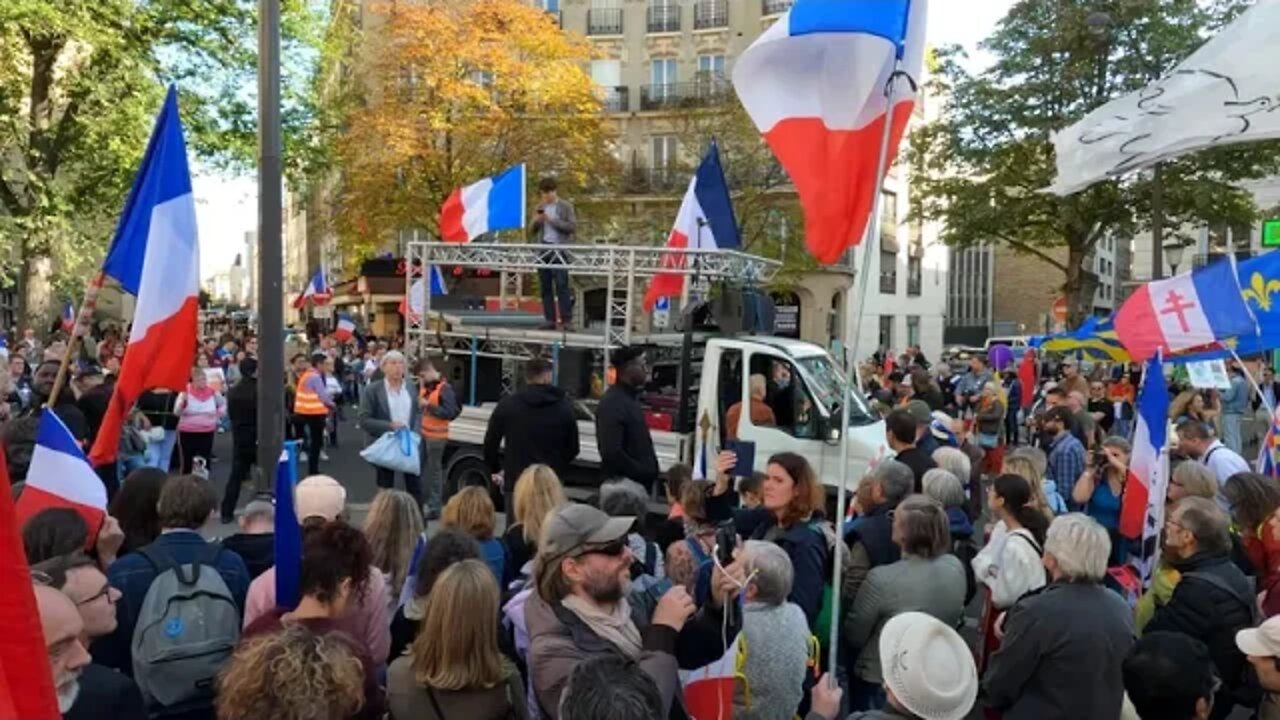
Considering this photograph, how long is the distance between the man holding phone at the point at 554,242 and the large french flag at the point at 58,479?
7.32 m

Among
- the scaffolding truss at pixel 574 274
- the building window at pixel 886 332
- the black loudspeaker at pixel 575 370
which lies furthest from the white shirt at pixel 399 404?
the building window at pixel 886 332

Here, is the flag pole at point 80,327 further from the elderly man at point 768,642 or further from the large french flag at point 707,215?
the large french flag at point 707,215

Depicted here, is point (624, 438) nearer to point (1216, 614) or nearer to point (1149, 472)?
Answer: point (1149, 472)

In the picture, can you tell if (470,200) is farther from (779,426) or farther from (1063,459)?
(1063,459)

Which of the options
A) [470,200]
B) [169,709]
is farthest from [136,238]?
[470,200]

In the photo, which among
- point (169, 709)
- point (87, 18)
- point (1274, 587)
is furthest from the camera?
point (87, 18)

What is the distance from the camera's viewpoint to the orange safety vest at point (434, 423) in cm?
1106

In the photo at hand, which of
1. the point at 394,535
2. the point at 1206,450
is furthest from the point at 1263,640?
Result: the point at 1206,450

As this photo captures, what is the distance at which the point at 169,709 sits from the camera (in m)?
3.37

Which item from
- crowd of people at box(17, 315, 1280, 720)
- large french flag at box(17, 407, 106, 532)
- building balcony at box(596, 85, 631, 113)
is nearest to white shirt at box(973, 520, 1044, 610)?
crowd of people at box(17, 315, 1280, 720)

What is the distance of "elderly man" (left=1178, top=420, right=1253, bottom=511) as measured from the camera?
695 cm

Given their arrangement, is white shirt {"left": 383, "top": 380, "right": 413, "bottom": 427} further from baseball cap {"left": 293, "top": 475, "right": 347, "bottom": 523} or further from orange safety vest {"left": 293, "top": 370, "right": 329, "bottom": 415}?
baseball cap {"left": 293, "top": 475, "right": 347, "bottom": 523}

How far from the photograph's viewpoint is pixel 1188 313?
7.71 meters

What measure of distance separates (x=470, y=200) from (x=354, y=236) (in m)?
19.3
